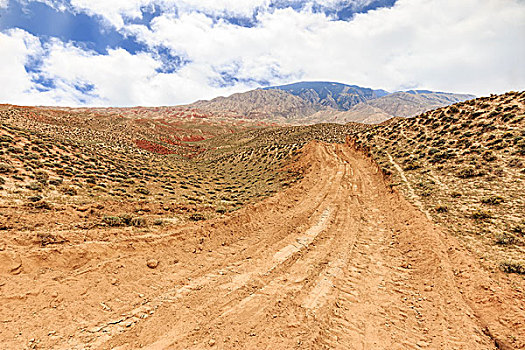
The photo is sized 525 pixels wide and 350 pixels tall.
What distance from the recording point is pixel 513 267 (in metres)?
6.68

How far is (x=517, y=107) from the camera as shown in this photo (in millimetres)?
22812

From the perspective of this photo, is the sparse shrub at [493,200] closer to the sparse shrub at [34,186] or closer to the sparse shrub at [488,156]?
the sparse shrub at [488,156]

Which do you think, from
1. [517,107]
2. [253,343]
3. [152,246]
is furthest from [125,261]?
[517,107]

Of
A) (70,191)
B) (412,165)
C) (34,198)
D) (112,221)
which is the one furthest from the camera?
(412,165)

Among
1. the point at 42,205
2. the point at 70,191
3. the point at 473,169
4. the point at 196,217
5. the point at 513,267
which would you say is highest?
the point at 473,169

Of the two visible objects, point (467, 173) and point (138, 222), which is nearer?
point (138, 222)

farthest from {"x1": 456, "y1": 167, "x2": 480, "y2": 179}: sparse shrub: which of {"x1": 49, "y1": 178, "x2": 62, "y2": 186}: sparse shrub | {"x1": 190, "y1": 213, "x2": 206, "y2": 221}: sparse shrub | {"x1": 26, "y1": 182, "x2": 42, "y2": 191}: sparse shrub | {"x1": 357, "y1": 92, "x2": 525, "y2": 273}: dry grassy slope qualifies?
{"x1": 49, "y1": 178, "x2": 62, "y2": 186}: sparse shrub

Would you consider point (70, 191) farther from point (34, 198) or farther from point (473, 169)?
point (473, 169)

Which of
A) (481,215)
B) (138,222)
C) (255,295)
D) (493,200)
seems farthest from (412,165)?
(138,222)

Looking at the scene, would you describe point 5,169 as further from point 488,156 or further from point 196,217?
point 488,156

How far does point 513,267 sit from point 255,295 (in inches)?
332

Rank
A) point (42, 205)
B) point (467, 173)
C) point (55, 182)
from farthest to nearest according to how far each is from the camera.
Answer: point (467, 173), point (55, 182), point (42, 205)

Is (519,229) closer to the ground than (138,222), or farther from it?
closer to the ground

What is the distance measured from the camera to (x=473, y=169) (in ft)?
50.1
